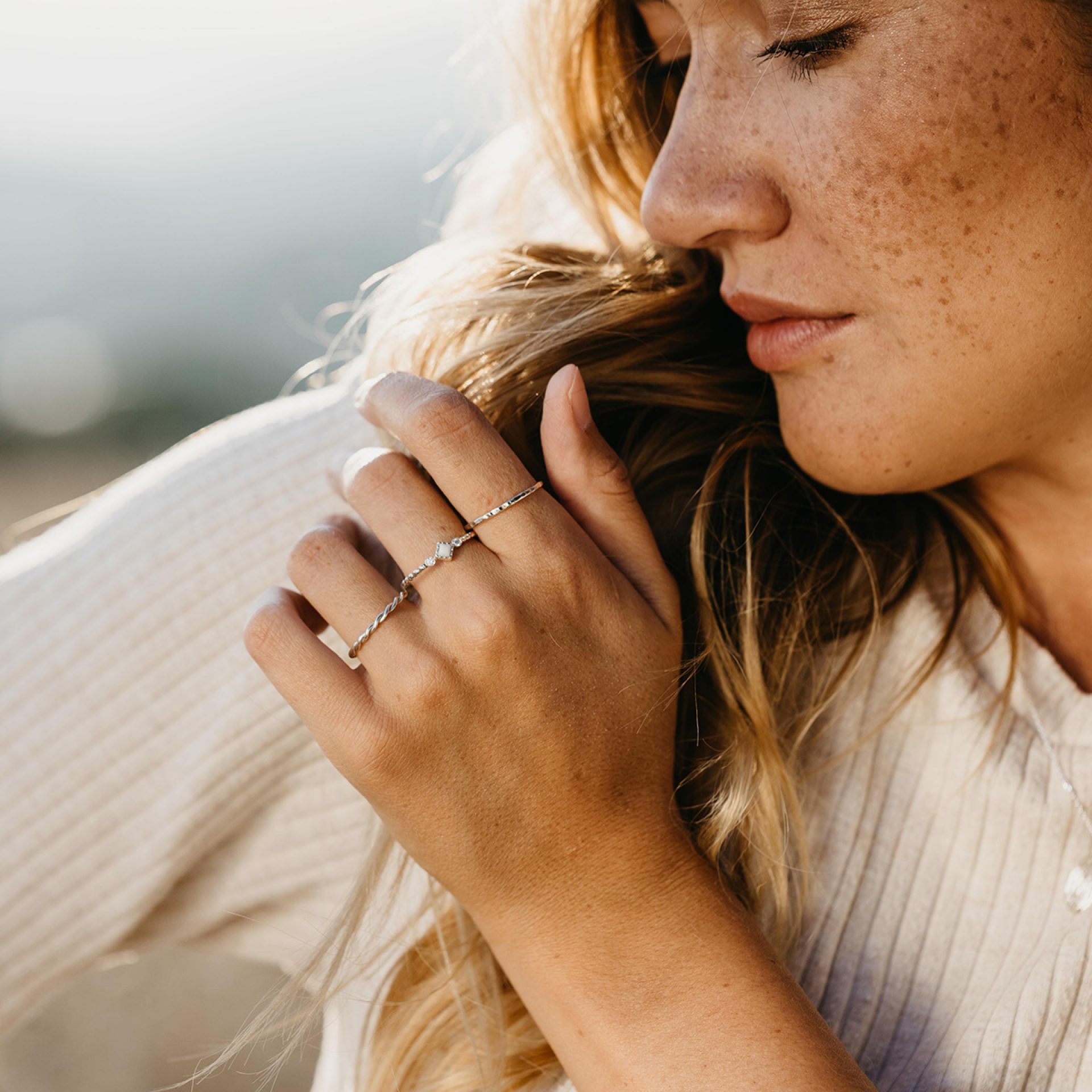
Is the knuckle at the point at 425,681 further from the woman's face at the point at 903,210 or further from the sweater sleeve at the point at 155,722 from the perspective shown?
the woman's face at the point at 903,210

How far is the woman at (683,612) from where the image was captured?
2.98ft

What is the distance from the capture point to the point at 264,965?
366 centimetres

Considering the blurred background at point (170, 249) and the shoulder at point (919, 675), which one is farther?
the blurred background at point (170, 249)

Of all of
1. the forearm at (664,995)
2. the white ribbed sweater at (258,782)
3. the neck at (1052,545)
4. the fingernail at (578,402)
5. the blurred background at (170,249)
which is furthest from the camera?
the blurred background at (170,249)

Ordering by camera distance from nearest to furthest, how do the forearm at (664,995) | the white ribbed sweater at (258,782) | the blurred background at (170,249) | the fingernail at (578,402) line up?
the forearm at (664,995) < the fingernail at (578,402) < the white ribbed sweater at (258,782) < the blurred background at (170,249)

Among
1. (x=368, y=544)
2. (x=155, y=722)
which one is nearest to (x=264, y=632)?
(x=368, y=544)

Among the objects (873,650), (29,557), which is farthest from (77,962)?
(873,650)

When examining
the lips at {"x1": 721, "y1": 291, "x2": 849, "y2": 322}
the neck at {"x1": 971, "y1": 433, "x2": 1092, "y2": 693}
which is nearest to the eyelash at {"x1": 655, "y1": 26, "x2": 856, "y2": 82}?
the lips at {"x1": 721, "y1": 291, "x2": 849, "y2": 322}

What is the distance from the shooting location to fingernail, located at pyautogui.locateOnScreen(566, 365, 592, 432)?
0.99 metres

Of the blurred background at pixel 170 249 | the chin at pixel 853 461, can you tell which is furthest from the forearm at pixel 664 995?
the blurred background at pixel 170 249

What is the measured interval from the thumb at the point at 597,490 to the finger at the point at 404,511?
0.41 ft

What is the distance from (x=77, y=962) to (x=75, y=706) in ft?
1.11

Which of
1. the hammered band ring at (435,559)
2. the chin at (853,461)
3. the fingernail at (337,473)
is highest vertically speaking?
the fingernail at (337,473)

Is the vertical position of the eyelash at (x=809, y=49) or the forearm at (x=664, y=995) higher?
the eyelash at (x=809, y=49)
